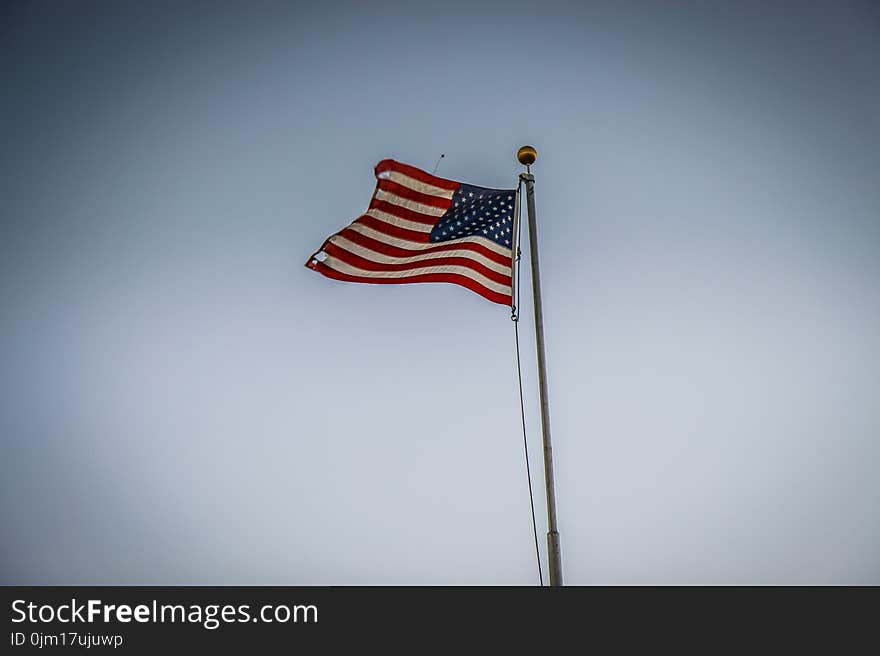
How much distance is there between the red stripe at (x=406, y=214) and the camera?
8.88 m

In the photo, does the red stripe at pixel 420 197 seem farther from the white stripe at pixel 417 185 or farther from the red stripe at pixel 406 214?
the red stripe at pixel 406 214

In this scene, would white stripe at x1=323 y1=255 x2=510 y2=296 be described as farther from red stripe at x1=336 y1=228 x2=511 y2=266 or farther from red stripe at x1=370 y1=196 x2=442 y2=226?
red stripe at x1=370 y1=196 x2=442 y2=226

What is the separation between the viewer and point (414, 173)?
29.0 feet

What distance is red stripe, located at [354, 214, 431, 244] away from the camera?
29.1 feet

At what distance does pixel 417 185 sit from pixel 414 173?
177 mm

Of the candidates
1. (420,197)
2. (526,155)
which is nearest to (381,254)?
(420,197)

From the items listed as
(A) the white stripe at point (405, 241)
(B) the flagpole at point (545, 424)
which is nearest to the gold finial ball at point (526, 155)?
(B) the flagpole at point (545, 424)

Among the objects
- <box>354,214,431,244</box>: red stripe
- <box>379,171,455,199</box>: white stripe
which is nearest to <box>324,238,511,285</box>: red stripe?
<box>354,214,431,244</box>: red stripe

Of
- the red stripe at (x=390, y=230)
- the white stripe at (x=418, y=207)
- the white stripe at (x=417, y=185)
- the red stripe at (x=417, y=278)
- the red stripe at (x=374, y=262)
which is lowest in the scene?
the red stripe at (x=417, y=278)

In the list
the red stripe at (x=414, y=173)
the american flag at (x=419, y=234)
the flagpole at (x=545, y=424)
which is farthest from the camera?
the american flag at (x=419, y=234)

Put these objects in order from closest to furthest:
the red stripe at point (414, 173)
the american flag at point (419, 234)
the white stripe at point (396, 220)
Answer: the red stripe at point (414, 173) → the american flag at point (419, 234) → the white stripe at point (396, 220)
